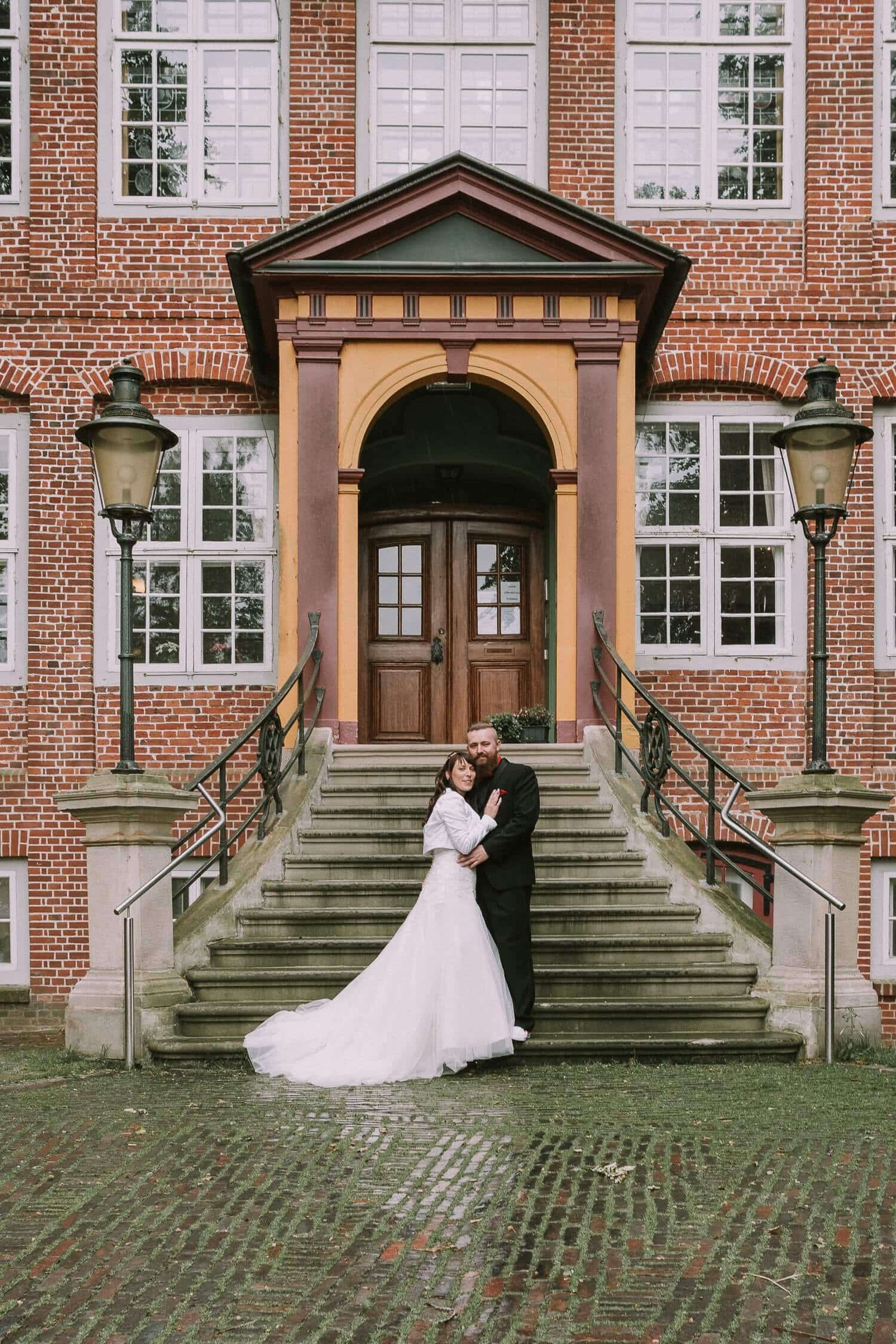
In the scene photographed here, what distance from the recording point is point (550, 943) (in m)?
8.96

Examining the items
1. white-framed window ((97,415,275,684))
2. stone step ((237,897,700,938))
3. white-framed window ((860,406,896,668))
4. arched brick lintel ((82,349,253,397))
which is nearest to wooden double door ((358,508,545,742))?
white-framed window ((97,415,275,684))

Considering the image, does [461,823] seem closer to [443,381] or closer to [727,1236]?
[727,1236]

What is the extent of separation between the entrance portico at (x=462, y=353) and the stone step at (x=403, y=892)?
2137mm

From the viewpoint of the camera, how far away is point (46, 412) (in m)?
13.3

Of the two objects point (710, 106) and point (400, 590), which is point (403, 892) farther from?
point (710, 106)

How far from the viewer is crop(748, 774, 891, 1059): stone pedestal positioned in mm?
8508

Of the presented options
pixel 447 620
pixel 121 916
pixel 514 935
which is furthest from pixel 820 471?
pixel 447 620

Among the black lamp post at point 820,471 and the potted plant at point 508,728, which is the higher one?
the black lamp post at point 820,471

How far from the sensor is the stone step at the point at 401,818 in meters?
10.2

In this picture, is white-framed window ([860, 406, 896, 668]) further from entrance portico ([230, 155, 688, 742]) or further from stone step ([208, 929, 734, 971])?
stone step ([208, 929, 734, 971])

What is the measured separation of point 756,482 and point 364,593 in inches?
146

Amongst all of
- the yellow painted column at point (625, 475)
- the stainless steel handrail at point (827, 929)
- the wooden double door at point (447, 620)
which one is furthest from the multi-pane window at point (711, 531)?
the stainless steel handrail at point (827, 929)

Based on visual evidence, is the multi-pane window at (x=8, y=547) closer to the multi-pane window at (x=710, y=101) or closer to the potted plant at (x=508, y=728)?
the potted plant at (x=508, y=728)

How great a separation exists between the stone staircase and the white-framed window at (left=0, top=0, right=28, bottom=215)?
657cm
